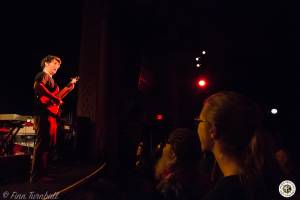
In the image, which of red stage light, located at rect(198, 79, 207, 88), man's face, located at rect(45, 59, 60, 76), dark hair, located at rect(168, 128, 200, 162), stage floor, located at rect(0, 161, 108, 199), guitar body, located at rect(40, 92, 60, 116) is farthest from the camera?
red stage light, located at rect(198, 79, 207, 88)

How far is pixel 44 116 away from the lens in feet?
14.5

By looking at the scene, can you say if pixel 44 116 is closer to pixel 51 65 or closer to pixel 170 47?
pixel 51 65

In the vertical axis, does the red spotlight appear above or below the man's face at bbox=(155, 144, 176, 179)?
above

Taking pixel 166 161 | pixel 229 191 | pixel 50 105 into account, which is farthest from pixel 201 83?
pixel 229 191

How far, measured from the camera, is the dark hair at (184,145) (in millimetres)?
2381

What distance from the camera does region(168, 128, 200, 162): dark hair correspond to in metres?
2.38

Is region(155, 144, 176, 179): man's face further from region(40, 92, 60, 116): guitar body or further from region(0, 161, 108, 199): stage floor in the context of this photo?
region(40, 92, 60, 116): guitar body

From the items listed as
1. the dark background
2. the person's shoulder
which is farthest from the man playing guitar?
the person's shoulder

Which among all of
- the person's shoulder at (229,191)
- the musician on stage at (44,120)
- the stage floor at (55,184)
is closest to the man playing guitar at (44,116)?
the musician on stage at (44,120)

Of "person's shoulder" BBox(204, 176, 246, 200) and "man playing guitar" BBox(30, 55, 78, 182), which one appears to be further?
"man playing guitar" BBox(30, 55, 78, 182)

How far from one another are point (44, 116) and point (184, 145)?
2.65 metres

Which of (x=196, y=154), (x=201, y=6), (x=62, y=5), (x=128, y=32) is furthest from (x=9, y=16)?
(x=196, y=154)

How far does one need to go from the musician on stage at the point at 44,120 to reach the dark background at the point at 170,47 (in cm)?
165

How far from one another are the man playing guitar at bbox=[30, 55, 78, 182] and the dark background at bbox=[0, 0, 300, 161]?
65.3 inches
